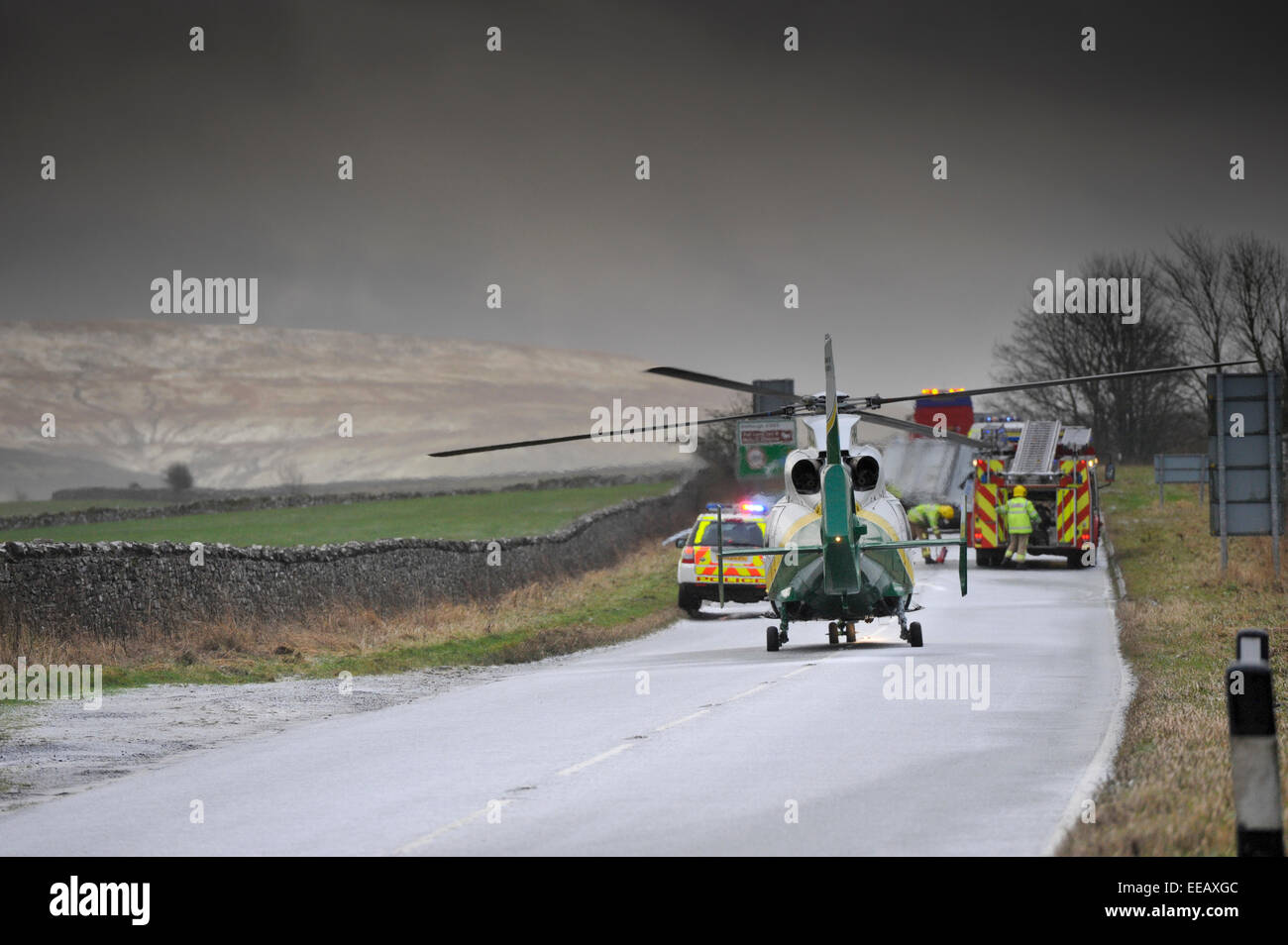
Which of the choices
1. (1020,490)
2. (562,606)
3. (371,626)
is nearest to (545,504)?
(1020,490)

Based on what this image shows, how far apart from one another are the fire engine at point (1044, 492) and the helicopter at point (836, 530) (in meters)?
20.6

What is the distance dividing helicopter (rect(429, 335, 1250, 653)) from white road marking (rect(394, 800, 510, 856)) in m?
11.3

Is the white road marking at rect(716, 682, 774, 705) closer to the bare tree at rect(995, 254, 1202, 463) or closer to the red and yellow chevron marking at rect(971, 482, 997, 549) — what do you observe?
the red and yellow chevron marking at rect(971, 482, 997, 549)

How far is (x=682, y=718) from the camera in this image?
50.2 ft

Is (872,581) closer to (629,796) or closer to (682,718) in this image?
(682,718)

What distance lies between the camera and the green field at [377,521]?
2382 inches

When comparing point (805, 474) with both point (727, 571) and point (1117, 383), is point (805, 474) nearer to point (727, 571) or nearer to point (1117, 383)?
point (727, 571)

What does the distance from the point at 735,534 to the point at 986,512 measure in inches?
479

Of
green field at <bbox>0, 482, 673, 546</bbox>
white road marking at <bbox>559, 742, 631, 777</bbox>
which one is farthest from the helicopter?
green field at <bbox>0, 482, 673, 546</bbox>

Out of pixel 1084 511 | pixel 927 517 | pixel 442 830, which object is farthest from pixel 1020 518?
pixel 442 830

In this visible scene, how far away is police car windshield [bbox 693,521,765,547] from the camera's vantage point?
3334cm

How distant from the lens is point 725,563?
1300 inches

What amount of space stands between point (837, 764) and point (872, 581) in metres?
10.3

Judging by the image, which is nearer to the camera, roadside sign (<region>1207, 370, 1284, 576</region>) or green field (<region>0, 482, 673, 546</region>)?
roadside sign (<region>1207, 370, 1284, 576</region>)
